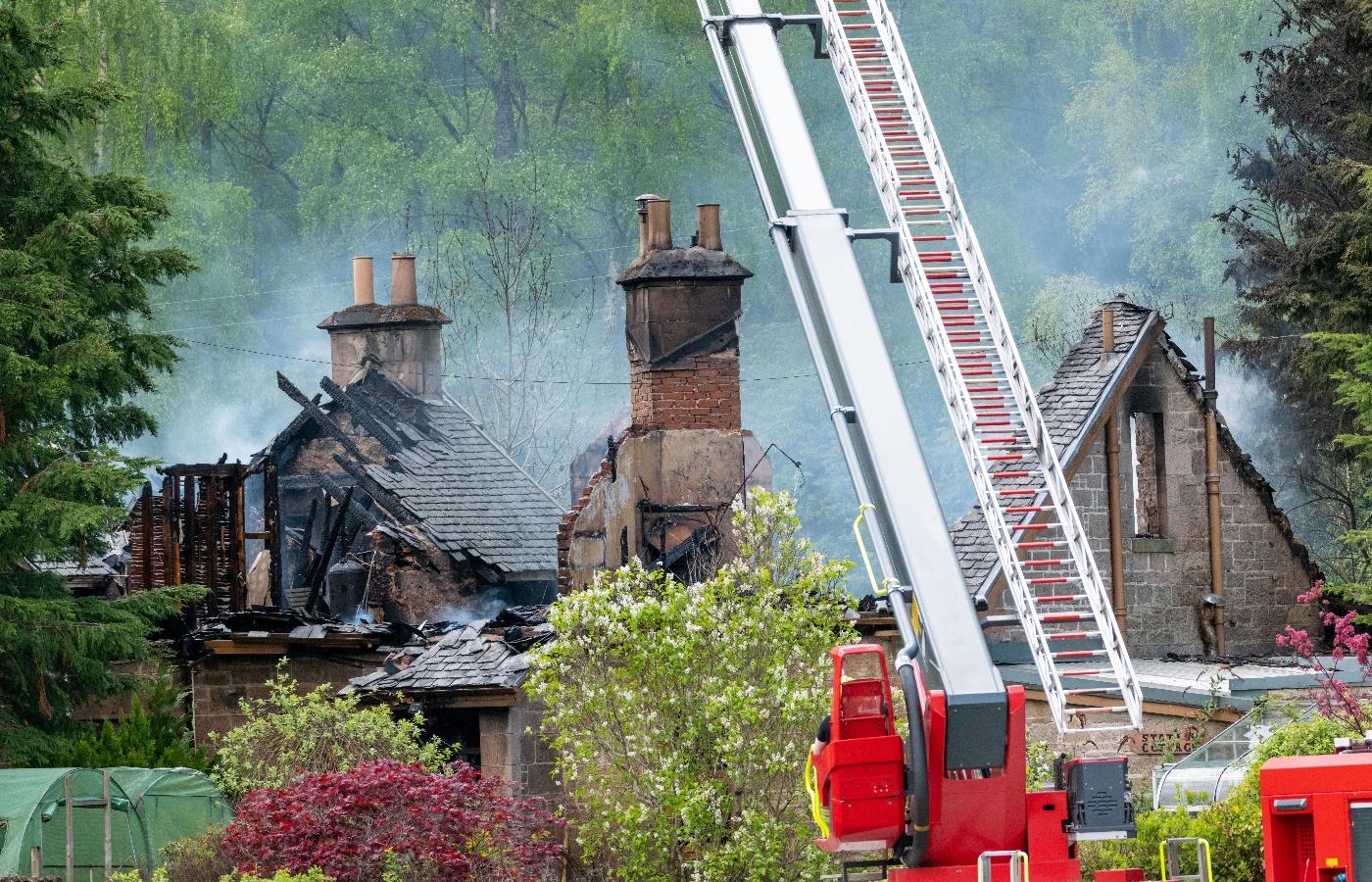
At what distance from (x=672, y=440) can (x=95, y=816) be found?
10.7 m

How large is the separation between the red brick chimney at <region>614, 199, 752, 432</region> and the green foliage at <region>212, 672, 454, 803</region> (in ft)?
25.1

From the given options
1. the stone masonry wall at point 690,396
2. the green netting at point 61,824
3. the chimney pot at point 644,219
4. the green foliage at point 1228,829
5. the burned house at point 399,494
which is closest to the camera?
the green foliage at point 1228,829

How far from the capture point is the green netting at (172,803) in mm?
16797

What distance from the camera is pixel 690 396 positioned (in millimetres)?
25359

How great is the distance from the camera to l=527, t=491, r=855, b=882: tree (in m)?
15.8

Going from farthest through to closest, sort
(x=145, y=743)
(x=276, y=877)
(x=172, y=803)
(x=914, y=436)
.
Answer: (x=145, y=743), (x=172, y=803), (x=276, y=877), (x=914, y=436)

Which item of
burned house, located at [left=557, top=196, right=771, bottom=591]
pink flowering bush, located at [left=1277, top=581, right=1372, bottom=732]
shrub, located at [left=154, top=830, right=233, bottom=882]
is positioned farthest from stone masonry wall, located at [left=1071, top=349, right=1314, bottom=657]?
shrub, located at [left=154, top=830, right=233, bottom=882]

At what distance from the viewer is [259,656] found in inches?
828

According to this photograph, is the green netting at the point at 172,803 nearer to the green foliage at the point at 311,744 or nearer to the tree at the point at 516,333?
the green foliage at the point at 311,744

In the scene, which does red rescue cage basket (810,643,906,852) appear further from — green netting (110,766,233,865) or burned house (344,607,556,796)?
burned house (344,607,556,796)

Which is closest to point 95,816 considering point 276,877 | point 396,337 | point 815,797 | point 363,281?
point 276,877

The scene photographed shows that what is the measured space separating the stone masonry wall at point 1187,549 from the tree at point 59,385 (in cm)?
1183

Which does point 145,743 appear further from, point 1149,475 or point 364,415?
point 364,415

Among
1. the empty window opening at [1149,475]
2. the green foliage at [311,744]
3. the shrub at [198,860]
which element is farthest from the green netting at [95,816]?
the empty window opening at [1149,475]
